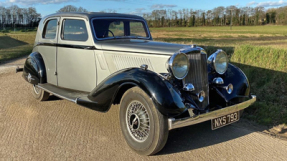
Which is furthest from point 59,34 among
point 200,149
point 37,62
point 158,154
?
point 200,149

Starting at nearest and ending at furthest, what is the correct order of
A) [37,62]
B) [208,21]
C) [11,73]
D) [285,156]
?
1. [285,156]
2. [37,62]
3. [11,73]
4. [208,21]

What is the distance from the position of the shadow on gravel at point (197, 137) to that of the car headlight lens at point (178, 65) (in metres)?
0.95

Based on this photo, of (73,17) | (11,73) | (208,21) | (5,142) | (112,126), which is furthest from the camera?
(208,21)

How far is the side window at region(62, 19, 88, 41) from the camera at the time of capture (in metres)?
4.27

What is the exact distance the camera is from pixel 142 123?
122 inches

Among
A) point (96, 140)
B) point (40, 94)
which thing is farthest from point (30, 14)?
point (96, 140)

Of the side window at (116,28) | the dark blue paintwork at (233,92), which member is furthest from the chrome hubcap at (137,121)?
the side window at (116,28)

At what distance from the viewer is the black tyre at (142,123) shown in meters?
2.86

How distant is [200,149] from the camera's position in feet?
10.6

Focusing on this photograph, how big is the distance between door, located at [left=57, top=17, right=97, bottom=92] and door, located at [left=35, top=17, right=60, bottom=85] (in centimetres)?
16

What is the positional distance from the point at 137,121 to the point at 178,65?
2.93 ft

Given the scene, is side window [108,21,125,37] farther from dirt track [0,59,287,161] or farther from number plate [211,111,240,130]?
number plate [211,111,240,130]

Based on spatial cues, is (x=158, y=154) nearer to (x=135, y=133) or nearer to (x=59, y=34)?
(x=135, y=133)

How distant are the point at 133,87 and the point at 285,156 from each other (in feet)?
6.82
